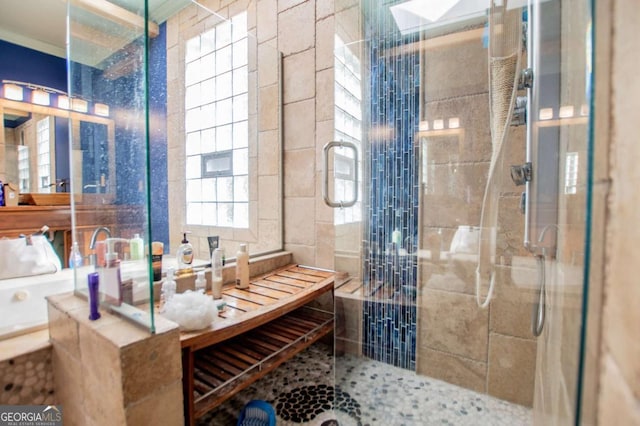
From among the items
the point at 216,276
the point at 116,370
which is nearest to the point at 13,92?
the point at 216,276

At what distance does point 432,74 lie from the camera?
1.76m

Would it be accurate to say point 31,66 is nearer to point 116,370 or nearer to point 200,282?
point 200,282

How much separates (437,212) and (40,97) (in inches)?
141

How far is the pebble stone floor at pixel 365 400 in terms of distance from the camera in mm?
1571

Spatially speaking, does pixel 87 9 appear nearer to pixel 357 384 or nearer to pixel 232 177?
pixel 232 177

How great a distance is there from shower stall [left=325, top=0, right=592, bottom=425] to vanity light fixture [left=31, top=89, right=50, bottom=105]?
8.97 ft

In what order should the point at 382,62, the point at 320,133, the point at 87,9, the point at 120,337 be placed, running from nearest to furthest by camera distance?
the point at 120,337
the point at 87,9
the point at 382,62
the point at 320,133

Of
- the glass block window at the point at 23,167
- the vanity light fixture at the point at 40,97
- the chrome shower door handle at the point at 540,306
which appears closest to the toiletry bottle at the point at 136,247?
the chrome shower door handle at the point at 540,306

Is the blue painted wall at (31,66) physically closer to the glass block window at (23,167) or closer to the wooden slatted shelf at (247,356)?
the glass block window at (23,167)

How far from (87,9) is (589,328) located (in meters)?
1.94

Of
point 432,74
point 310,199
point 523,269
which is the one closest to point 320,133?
→ point 310,199

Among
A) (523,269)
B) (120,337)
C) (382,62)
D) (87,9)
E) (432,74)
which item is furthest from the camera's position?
(382,62)

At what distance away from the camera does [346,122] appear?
6.93 ft

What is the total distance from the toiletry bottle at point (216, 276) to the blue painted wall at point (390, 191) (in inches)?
37.6
